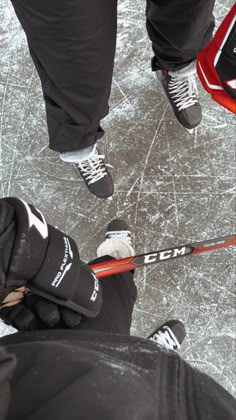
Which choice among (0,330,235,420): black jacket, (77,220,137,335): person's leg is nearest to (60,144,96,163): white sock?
(77,220,137,335): person's leg

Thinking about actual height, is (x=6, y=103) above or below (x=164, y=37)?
below

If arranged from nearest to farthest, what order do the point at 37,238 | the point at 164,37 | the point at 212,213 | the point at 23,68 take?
the point at 37,238 → the point at 164,37 → the point at 212,213 → the point at 23,68

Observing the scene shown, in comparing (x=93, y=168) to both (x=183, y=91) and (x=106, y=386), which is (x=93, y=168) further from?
(x=106, y=386)

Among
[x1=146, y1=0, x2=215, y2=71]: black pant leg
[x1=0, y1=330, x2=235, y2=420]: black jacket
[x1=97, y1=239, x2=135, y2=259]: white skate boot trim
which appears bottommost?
[x1=97, y1=239, x2=135, y2=259]: white skate boot trim

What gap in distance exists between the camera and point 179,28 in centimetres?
100

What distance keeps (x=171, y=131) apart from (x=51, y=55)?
552 millimetres

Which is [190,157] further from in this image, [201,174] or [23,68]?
[23,68]

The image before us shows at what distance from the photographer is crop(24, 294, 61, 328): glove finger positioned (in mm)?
802

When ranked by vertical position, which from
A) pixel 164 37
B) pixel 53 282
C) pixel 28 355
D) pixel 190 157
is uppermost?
pixel 164 37

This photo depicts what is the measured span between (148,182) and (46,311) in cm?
61

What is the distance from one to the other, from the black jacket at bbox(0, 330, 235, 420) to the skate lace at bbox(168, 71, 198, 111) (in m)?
0.87

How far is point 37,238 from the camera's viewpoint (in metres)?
0.76

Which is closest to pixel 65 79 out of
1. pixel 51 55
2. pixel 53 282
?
pixel 51 55

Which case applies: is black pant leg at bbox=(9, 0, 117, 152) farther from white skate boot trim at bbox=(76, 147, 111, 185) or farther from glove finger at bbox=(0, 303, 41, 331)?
glove finger at bbox=(0, 303, 41, 331)
